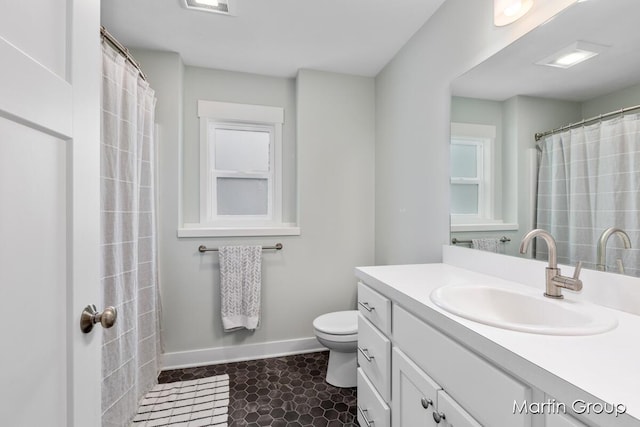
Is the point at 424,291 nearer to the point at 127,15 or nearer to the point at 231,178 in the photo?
the point at 231,178

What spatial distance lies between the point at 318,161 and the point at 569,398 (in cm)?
206

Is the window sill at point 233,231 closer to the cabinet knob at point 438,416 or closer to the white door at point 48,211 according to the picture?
the white door at point 48,211

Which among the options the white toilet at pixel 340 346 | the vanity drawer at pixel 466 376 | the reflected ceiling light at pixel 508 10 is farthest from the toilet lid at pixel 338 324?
the reflected ceiling light at pixel 508 10

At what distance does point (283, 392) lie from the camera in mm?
1813

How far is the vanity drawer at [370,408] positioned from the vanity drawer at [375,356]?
1.2 inches

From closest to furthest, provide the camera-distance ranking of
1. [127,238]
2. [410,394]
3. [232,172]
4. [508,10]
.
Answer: [410,394] < [508,10] < [127,238] < [232,172]

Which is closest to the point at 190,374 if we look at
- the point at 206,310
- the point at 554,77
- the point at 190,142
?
the point at 206,310

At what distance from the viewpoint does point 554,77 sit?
1100 millimetres

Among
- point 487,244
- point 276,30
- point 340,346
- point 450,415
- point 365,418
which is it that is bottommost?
point 365,418

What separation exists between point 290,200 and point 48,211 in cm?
195

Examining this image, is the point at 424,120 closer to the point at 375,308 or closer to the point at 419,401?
the point at 375,308

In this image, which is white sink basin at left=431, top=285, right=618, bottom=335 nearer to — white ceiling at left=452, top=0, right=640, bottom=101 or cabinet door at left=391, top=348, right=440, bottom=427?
cabinet door at left=391, top=348, right=440, bottom=427

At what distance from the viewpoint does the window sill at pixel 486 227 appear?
50.4 inches

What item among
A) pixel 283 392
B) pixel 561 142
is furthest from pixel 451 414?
pixel 283 392
